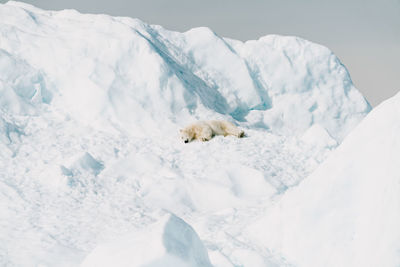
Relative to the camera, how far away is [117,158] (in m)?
7.05

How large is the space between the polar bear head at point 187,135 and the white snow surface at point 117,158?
0.48 feet

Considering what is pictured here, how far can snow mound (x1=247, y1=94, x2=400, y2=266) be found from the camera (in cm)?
307

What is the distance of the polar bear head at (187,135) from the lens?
7953mm

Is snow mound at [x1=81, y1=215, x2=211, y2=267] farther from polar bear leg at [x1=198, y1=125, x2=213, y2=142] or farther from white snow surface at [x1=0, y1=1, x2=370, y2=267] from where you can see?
polar bear leg at [x1=198, y1=125, x2=213, y2=142]

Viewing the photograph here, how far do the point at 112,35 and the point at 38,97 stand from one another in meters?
2.88

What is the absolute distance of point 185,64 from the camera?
47.5 feet

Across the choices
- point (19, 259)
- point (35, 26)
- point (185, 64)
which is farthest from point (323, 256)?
point (185, 64)

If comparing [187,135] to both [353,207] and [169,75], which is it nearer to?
[169,75]

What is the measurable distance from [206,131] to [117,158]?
1.88m

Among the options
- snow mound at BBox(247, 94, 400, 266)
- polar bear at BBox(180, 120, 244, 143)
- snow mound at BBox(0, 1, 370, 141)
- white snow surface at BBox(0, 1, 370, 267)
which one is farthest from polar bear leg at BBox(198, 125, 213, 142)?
snow mound at BBox(247, 94, 400, 266)

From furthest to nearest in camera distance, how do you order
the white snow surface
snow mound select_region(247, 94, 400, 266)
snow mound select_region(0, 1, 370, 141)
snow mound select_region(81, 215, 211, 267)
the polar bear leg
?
snow mound select_region(0, 1, 370, 141), the polar bear leg, the white snow surface, snow mound select_region(247, 94, 400, 266), snow mound select_region(81, 215, 211, 267)

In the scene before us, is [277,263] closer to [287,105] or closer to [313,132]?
[313,132]

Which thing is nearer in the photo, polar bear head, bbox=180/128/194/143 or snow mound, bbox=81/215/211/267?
snow mound, bbox=81/215/211/267

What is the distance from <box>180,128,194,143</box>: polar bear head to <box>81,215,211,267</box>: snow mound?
4925 millimetres
